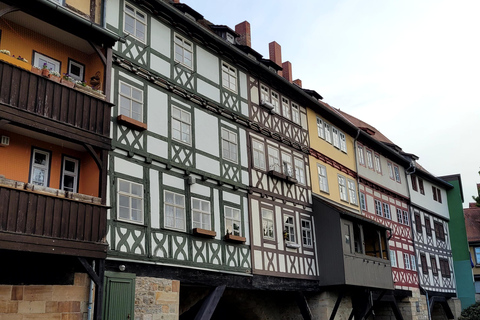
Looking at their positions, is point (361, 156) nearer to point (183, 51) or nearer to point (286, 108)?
point (286, 108)

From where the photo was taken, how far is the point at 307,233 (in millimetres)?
20734

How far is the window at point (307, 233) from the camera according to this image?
67.1 ft

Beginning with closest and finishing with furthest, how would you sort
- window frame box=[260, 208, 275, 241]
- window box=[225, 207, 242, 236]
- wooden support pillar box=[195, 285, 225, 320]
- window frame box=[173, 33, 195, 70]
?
wooden support pillar box=[195, 285, 225, 320]
window frame box=[173, 33, 195, 70]
window box=[225, 207, 242, 236]
window frame box=[260, 208, 275, 241]

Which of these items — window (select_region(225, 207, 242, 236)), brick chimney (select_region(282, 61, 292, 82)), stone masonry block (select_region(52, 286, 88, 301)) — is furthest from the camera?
brick chimney (select_region(282, 61, 292, 82))

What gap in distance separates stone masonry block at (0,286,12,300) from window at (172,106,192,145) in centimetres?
632

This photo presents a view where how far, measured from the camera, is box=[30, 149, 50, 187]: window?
1195cm

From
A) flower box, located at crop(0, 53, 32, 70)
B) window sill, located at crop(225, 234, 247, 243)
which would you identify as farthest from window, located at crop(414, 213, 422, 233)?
flower box, located at crop(0, 53, 32, 70)

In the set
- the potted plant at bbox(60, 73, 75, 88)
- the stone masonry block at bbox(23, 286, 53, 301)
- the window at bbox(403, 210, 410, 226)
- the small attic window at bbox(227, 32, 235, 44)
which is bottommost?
the stone masonry block at bbox(23, 286, 53, 301)

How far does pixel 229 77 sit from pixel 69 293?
384 inches

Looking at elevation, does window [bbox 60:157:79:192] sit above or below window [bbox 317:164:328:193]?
below

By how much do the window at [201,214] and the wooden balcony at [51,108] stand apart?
4.02 m

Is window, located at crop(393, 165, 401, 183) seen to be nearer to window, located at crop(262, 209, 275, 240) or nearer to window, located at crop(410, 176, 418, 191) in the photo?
window, located at crop(410, 176, 418, 191)

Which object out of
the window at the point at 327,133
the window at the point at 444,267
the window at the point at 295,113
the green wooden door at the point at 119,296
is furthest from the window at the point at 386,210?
the green wooden door at the point at 119,296

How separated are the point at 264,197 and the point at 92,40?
8.33 metres
